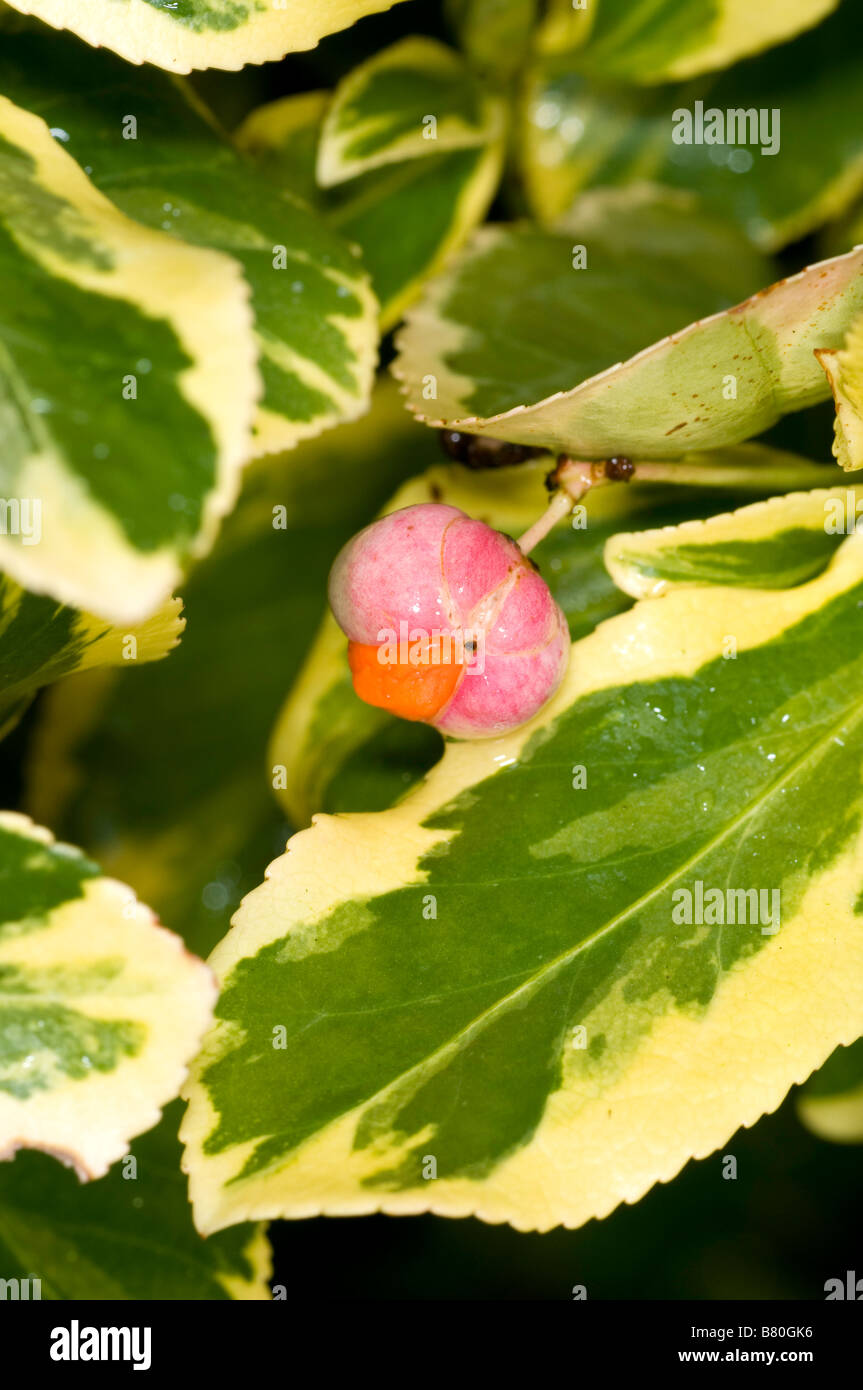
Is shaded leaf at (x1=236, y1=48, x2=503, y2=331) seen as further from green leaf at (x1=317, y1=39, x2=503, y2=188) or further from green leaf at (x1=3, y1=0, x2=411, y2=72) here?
green leaf at (x1=3, y1=0, x2=411, y2=72)

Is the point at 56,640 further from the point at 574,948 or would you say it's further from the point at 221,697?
the point at 221,697

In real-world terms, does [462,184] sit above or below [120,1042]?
above

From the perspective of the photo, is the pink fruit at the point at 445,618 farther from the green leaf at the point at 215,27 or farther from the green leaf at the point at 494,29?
the green leaf at the point at 494,29

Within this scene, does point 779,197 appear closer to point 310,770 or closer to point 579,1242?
point 310,770

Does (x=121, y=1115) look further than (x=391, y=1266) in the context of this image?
No

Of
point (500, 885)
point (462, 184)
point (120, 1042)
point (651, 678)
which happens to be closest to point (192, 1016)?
point (120, 1042)

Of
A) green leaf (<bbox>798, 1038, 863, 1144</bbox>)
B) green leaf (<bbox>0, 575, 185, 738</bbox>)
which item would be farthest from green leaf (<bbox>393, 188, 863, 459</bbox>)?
green leaf (<bbox>798, 1038, 863, 1144</bbox>)

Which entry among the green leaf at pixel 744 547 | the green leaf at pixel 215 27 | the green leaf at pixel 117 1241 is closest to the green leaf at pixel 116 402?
the green leaf at pixel 215 27
